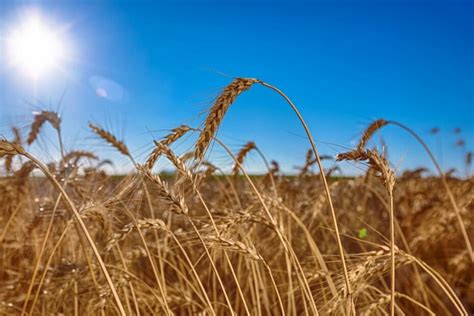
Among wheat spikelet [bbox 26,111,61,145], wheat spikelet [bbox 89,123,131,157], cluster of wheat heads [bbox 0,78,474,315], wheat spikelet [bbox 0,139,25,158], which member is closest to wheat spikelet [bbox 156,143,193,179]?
cluster of wheat heads [bbox 0,78,474,315]

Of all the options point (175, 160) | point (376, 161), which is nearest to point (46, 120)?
point (175, 160)

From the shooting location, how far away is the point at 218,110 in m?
1.94

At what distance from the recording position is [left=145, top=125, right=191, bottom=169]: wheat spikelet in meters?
2.01

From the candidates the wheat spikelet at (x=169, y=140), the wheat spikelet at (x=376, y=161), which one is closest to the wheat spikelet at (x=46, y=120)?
the wheat spikelet at (x=169, y=140)

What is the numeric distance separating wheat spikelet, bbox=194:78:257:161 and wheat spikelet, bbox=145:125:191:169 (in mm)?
204

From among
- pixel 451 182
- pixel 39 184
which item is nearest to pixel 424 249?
pixel 451 182

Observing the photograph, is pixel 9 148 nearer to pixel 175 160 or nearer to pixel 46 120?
pixel 175 160

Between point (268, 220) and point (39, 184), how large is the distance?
3.17 meters

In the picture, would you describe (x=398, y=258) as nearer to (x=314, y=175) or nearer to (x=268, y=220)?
(x=268, y=220)

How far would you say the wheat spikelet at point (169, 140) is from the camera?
2006mm

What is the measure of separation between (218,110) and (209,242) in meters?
0.52

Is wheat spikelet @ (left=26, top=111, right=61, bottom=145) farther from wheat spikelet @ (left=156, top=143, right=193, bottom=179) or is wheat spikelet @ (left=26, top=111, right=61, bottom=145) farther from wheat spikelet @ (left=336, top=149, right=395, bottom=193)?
wheat spikelet @ (left=336, top=149, right=395, bottom=193)

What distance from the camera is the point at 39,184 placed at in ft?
14.9

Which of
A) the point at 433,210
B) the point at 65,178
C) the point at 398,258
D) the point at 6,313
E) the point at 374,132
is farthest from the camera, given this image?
the point at 433,210
